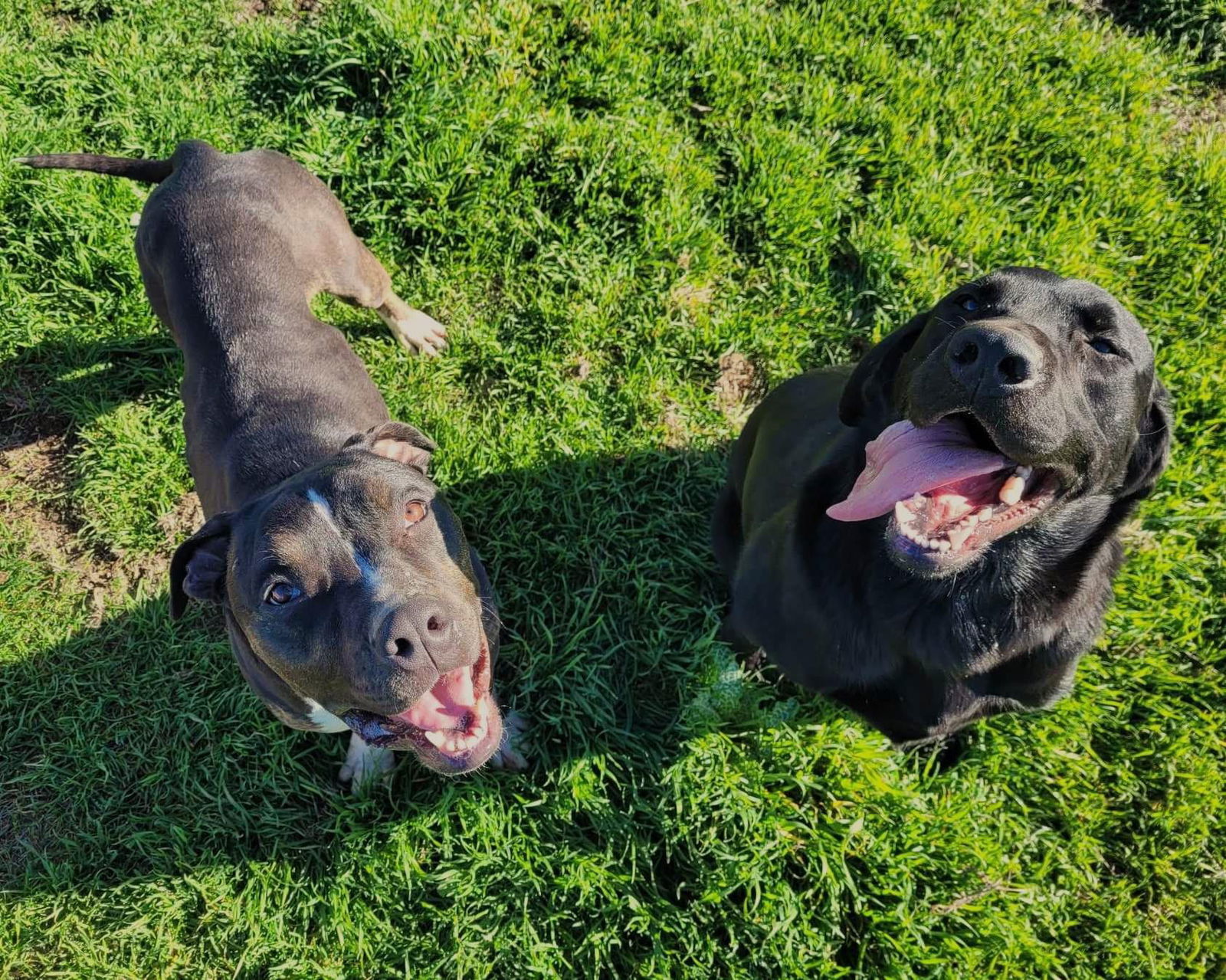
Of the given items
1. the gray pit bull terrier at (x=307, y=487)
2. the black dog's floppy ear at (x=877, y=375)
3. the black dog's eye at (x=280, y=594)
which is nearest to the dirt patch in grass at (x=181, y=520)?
the gray pit bull terrier at (x=307, y=487)

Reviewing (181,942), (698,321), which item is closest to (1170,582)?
(698,321)

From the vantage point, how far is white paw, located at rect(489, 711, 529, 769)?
4102mm

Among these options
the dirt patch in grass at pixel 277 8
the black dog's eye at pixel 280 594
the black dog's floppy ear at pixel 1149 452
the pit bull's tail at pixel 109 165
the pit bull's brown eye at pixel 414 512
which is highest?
the black dog's floppy ear at pixel 1149 452

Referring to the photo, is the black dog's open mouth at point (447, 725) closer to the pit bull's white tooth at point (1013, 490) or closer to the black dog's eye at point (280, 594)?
the black dog's eye at point (280, 594)

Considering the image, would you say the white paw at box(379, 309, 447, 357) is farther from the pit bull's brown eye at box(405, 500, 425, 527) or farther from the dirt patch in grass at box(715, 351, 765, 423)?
the pit bull's brown eye at box(405, 500, 425, 527)

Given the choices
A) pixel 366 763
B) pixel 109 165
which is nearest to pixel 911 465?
pixel 366 763

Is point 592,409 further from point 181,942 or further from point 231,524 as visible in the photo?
point 181,942

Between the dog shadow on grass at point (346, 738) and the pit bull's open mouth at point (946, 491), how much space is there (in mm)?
1751

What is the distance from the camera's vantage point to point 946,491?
276 centimetres

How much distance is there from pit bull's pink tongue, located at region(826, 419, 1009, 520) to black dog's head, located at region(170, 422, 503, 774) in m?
1.47

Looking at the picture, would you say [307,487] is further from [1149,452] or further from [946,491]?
[1149,452]

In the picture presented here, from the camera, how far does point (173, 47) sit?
5625 mm

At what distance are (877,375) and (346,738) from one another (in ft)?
10.3

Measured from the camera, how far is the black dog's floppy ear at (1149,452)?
9.04 feet
